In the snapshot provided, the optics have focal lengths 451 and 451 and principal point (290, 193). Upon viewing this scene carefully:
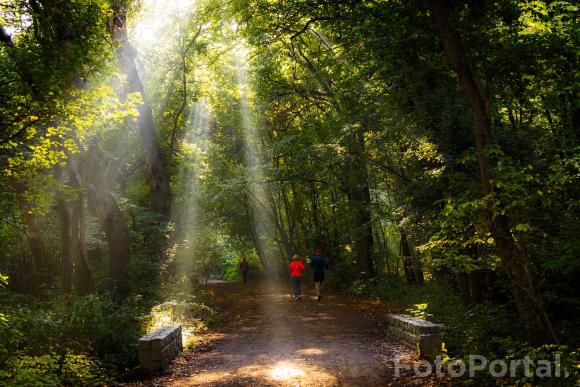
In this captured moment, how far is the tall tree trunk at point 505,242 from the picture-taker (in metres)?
6.32

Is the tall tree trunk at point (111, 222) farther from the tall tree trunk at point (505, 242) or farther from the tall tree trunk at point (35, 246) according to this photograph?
the tall tree trunk at point (505, 242)

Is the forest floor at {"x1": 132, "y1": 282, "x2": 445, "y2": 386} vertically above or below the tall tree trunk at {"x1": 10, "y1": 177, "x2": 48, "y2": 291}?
below

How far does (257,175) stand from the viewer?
68.1ft

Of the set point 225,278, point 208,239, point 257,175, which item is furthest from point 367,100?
point 225,278

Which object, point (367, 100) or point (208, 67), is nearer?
point (367, 100)

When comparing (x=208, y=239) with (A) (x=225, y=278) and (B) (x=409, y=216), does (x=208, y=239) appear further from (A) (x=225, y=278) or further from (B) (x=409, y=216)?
(A) (x=225, y=278)

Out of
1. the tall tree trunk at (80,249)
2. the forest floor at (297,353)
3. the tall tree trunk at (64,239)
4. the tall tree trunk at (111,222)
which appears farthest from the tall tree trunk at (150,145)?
the forest floor at (297,353)

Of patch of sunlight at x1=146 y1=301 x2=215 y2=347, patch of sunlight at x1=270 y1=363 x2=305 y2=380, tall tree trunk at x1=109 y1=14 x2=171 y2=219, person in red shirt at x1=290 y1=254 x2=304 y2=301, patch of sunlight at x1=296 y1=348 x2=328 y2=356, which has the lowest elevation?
patch of sunlight at x1=296 y1=348 x2=328 y2=356

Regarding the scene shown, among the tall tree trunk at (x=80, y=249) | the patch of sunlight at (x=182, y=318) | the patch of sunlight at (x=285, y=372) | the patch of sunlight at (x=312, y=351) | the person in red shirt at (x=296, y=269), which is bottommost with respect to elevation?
the patch of sunlight at (x=312, y=351)

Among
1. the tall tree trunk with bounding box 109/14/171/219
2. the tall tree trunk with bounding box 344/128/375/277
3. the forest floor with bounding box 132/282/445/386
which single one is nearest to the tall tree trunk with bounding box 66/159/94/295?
the tall tree trunk with bounding box 109/14/171/219

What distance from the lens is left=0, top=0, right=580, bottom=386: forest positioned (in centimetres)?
675

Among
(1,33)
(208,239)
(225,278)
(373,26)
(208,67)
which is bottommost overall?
(225,278)

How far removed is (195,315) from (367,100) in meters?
8.85

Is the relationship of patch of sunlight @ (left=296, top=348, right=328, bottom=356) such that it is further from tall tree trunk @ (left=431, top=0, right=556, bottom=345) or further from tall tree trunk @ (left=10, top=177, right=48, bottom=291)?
tall tree trunk @ (left=10, top=177, right=48, bottom=291)
